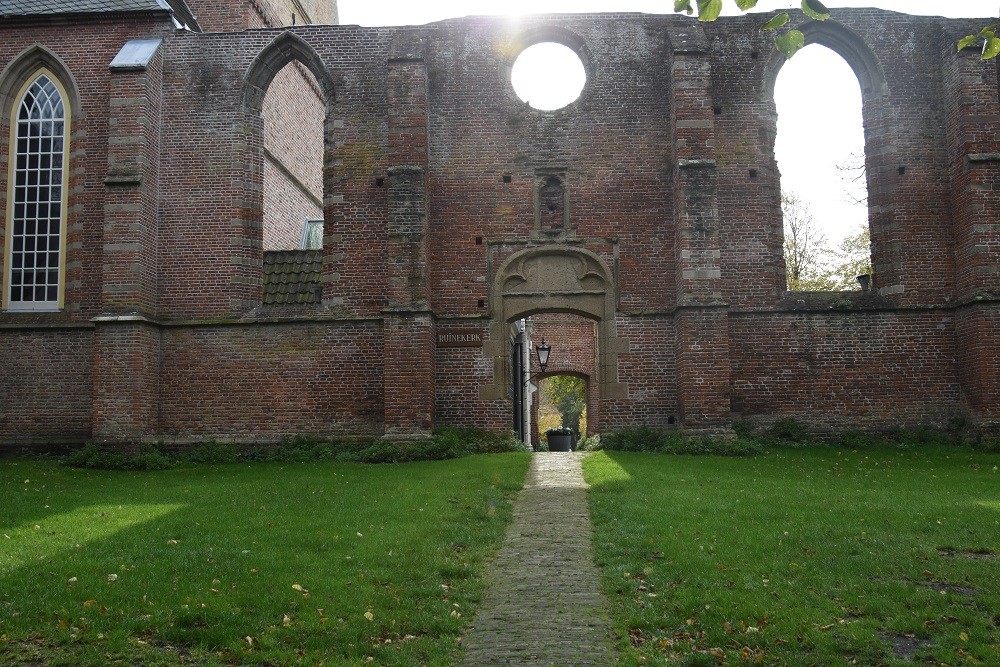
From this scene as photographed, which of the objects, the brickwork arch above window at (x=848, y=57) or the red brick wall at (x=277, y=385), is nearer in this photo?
the red brick wall at (x=277, y=385)

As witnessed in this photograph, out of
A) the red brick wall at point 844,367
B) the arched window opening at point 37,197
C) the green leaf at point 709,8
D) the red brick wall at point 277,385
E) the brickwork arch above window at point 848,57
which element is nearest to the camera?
the green leaf at point 709,8

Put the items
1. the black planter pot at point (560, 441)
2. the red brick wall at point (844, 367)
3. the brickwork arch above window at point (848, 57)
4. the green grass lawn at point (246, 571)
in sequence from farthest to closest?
1. the black planter pot at point (560, 441)
2. the brickwork arch above window at point (848, 57)
3. the red brick wall at point (844, 367)
4. the green grass lawn at point (246, 571)

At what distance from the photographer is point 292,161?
74.6 feet

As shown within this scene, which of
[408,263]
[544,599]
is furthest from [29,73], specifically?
[544,599]

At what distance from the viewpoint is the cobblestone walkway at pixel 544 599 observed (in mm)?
6242

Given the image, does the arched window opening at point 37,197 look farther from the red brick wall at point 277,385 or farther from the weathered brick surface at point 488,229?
→ the red brick wall at point 277,385

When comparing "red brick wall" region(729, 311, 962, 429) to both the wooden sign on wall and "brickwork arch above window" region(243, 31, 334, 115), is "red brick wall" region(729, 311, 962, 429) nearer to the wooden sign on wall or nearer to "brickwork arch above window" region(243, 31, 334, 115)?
the wooden sign on wall

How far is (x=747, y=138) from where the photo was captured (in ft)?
57.8

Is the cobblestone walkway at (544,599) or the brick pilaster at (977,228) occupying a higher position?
the brick pilaster at (977,228)

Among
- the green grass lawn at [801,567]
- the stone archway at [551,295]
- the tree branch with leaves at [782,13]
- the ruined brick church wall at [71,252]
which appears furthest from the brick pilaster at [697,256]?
the tree branch with leaves at [782,13]

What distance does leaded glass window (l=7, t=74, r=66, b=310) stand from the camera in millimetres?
17844

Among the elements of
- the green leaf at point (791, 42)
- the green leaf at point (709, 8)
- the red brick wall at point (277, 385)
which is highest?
the green leaf at point (709, 8)

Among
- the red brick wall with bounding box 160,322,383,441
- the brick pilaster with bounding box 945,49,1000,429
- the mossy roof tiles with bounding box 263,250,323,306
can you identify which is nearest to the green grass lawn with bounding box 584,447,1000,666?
the brick pilaster with bounding box 945,49,1000,429

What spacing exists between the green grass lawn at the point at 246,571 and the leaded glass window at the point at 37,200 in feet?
20.6
